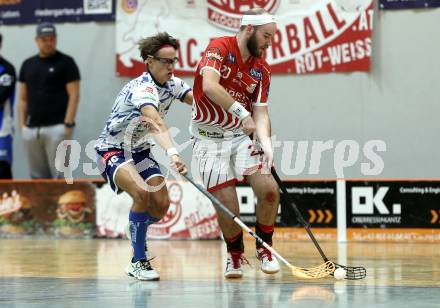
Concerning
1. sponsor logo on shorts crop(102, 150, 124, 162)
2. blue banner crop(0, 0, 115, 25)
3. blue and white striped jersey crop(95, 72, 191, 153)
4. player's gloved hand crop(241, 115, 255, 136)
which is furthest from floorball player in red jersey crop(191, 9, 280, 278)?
blue banner crop(0, 0, 115, 25)

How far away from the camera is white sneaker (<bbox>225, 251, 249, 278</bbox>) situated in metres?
7.89

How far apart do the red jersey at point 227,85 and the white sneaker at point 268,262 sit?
992mm

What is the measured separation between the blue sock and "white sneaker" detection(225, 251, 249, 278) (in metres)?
0.67

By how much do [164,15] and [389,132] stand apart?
11.2 feet

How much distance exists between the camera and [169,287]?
730 centimetres

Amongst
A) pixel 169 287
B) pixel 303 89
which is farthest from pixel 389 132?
pixel 169 287

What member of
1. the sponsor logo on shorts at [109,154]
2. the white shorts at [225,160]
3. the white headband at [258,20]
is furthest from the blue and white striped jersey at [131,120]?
the white headband at [258,20]

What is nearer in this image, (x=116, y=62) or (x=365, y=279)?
(x=365, y=279)

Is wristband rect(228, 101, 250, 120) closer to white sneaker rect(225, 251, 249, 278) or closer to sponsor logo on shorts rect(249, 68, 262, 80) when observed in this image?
sponsor logo on shorts rect(249, 68, 262, 80)

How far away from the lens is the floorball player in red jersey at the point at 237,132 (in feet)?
25.4

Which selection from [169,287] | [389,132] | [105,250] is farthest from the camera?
[389,132]

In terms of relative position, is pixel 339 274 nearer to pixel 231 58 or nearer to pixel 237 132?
pixel 237 132

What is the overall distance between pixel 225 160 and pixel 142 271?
3.65 ft

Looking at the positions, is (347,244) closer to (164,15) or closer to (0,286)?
(164,15)
